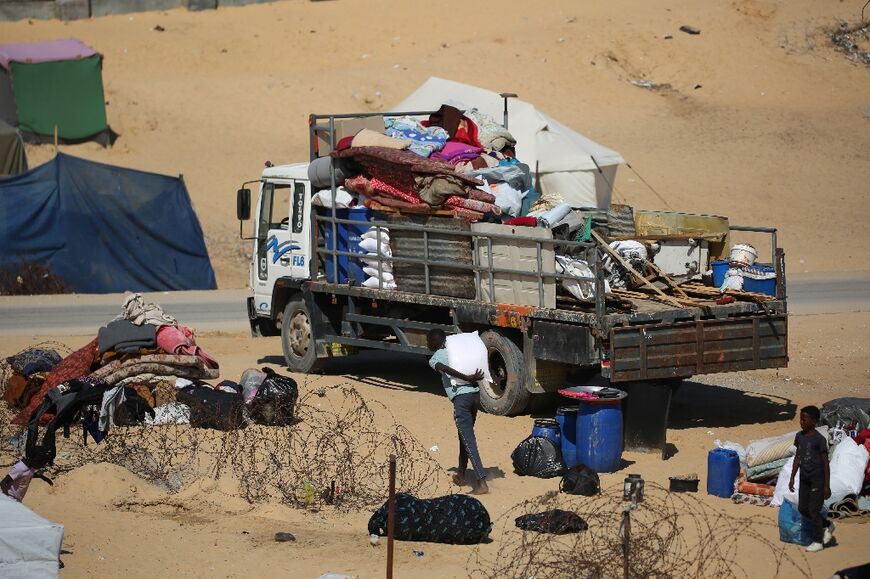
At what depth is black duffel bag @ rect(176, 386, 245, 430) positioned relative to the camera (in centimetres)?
1252

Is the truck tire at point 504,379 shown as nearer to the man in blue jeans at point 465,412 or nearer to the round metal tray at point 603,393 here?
the round metal tray at point 603,393

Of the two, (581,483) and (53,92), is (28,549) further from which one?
(53,92)

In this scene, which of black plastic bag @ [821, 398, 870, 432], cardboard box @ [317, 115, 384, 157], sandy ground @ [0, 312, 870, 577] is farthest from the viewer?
cardboard box @ [317, 115, 384, 157]

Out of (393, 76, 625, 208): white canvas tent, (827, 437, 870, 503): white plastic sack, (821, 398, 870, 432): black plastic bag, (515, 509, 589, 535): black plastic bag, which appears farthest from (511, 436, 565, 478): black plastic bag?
(393, 76, 625, 208): white canvas tent

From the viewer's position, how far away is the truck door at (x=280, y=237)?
16125 mm

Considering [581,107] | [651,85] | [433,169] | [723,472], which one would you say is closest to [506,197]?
[433,169]

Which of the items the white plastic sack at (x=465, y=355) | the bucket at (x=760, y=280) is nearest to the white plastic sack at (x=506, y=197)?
the bucket at (x=760, y=280)

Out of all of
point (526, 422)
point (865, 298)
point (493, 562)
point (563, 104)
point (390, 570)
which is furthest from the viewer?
point (563, 104)

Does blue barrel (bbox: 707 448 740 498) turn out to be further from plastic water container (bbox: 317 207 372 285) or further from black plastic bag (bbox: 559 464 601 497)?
plastic water container (bbox: 317 207 372 285)

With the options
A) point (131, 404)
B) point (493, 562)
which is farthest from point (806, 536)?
point (131, 404)

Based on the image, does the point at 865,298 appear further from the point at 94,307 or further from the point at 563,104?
the point at 563,104

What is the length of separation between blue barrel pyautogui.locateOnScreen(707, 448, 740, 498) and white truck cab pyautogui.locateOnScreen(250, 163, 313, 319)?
684 centimetres

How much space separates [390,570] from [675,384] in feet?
21.1

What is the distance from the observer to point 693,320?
485 inches
